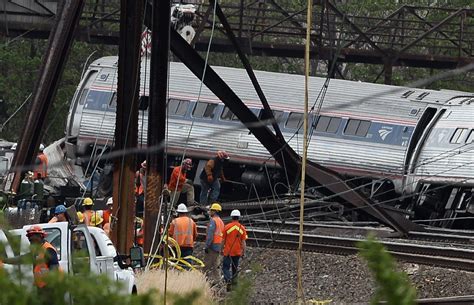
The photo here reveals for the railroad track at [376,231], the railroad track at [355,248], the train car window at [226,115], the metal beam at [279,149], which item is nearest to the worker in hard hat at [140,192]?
the railroad track at [355,248]

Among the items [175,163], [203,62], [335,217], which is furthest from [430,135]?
[203,62]

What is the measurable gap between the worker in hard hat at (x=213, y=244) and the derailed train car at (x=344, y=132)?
10.1 meters

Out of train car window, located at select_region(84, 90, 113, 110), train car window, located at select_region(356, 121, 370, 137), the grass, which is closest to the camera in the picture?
the grass

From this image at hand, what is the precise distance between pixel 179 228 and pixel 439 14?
27474 mm

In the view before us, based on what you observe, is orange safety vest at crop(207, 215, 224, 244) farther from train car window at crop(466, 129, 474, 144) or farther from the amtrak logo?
the amtrak logo

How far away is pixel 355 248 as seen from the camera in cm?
2059

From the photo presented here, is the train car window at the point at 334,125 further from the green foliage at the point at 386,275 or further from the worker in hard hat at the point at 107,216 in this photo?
the green foliage at the point at 386,275

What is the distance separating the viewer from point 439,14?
44719mm

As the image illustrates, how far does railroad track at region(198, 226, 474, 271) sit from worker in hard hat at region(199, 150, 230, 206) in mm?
6232

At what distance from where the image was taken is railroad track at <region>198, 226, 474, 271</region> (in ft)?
64.7

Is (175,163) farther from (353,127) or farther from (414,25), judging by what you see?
(414,25)

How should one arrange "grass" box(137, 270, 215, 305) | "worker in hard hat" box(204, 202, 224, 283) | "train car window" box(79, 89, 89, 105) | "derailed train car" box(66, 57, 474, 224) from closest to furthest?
"grass" box(137, 270, 215, 305) → "worker in hard hat" box(204, 202, 224, 283) → "derailed train car" box(66, 57, 474, 224) → "train car window" box(79, 89, 89, 105)

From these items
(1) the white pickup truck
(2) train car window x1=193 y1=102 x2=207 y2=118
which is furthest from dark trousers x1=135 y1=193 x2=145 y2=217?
(1) the white pickup truck

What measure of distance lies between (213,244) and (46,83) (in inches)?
138
